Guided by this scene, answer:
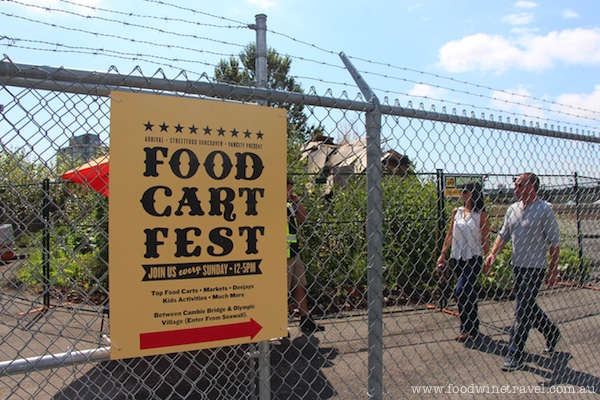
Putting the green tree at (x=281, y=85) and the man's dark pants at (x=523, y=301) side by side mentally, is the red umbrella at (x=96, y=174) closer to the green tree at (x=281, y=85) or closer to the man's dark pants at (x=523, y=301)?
the green tree at (x=281, y=85)

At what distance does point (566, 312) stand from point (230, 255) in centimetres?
665

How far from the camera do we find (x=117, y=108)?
62.7 inches

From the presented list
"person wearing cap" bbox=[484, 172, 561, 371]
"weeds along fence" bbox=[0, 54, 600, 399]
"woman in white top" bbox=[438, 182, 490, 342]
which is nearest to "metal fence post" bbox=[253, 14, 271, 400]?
"weeds along fence" bbox=[0, 54, 600, 399]

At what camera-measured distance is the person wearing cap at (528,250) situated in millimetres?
4102

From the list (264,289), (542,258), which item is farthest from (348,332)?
(264,289)

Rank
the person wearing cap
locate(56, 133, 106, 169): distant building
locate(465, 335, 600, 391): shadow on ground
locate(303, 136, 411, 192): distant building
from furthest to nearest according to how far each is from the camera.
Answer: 1. the person wearing cap
2. locate(465, 335, 600, 391): shadow on ground
3. locate(303, 136, 411, 192): distant building
4. locate(56, 133, 106, 169): distant building

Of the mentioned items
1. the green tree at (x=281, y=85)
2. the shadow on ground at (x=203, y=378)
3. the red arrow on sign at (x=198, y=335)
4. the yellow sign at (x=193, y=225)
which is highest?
the green tree at (x=281, y=85)

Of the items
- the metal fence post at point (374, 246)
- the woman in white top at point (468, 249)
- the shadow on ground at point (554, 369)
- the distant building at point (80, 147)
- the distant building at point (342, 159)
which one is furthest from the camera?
the woman in white top at point (468, 249)

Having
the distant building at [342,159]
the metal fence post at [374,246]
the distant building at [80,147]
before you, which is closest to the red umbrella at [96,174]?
the distant building at [80,147]

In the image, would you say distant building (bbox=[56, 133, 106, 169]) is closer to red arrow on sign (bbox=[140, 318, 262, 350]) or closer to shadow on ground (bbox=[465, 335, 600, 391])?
red arrow on sign (bbox=[140, 318, 262, 350])

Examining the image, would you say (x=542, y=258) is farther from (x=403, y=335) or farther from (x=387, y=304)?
(x=387, y=304)

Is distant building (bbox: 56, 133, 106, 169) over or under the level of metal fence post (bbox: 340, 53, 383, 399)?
over

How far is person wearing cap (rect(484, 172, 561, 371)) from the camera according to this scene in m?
4.10

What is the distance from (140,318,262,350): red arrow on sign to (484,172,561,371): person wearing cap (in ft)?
10.6
